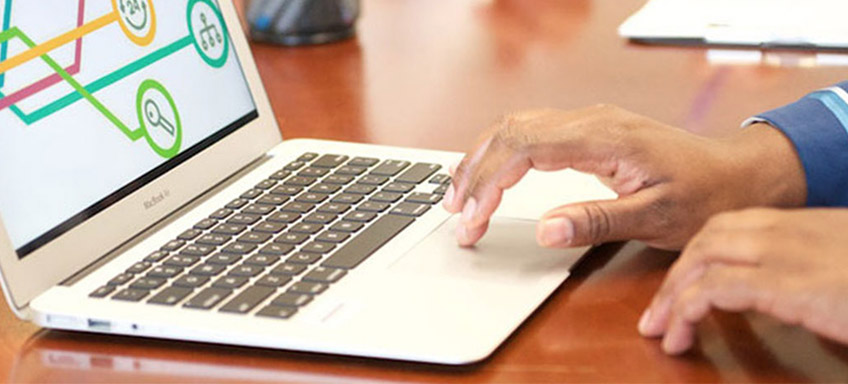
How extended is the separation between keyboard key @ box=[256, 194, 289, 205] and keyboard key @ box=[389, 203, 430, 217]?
0.09 metres

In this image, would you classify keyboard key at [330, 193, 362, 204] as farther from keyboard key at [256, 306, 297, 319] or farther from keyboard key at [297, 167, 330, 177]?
keyboard key at [256, 306, 297, 319]

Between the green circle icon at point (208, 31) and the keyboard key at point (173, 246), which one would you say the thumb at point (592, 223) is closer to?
the keyboard key at point (173, 246)

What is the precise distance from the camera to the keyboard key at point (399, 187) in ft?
3.44

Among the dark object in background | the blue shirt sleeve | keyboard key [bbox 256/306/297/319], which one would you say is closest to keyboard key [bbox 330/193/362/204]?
keyboard key [bbox 256/306/297/319]

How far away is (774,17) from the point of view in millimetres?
1511

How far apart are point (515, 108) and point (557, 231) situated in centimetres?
45

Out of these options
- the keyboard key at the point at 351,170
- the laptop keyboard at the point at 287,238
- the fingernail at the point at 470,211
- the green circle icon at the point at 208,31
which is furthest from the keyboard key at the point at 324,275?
the green circle icon at the point at 208,31

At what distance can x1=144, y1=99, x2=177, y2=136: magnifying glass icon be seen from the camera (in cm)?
105

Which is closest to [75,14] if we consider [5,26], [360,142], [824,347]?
[5,26]

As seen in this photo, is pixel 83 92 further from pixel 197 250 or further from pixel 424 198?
pixel 424 198

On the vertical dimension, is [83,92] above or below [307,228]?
above

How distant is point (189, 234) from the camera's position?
38.2 inches

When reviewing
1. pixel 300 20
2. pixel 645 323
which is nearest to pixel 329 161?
pixel 645 323

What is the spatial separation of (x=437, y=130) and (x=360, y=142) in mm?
76
